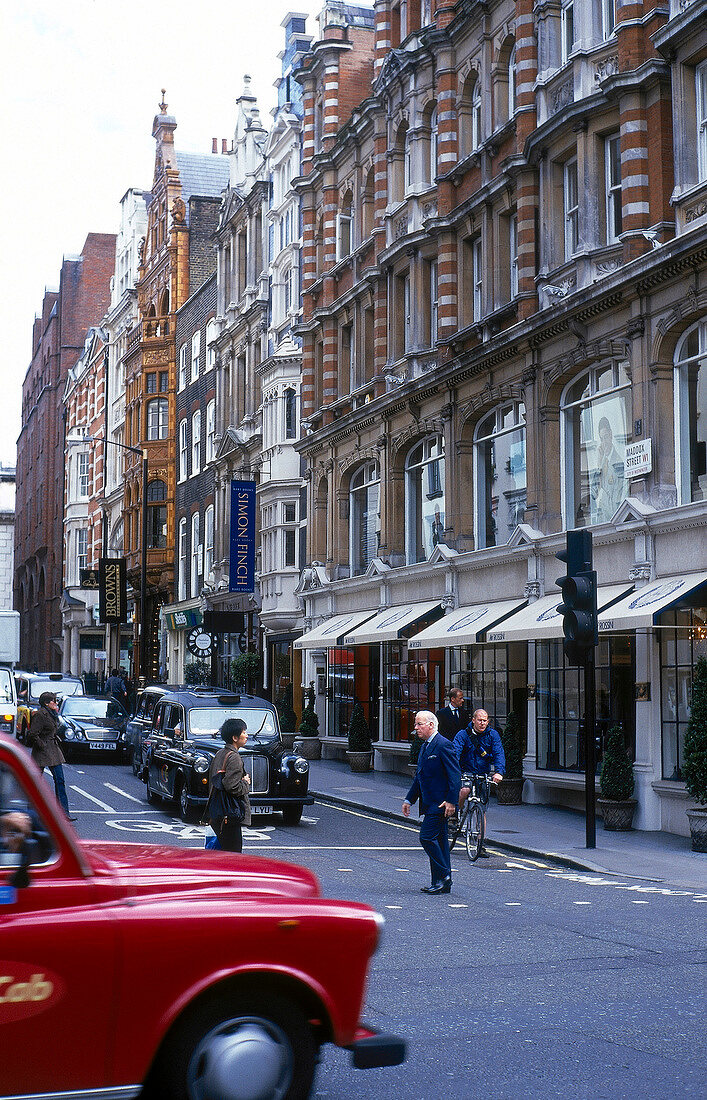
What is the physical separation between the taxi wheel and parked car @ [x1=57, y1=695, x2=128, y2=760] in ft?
83.8

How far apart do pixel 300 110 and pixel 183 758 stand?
33.4m

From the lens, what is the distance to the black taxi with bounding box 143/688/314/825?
18562mm

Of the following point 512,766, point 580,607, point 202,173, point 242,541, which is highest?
point 202,173

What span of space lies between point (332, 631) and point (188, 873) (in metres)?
27.3

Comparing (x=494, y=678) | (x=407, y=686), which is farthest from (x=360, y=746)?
(x=494, y=678)

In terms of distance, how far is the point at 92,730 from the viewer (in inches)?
1224

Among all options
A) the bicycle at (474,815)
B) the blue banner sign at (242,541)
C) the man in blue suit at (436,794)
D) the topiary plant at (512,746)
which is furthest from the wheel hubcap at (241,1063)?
the blue banner sign at (242,541)

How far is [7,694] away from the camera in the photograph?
1093 inches

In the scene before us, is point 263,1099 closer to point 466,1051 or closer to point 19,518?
point 466,1051

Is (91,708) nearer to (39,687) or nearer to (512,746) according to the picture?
(39,687)

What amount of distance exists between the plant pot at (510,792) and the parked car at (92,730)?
10.7m

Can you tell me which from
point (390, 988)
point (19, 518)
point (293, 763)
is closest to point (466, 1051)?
point (390, 988)

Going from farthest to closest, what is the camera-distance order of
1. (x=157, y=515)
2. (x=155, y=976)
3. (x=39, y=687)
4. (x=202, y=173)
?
(x=202, y=173)
(x=157, y=515)
(x=39, y=687)
(x=155, y=976)

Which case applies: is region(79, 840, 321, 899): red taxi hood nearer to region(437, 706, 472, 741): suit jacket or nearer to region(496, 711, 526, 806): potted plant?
region(437, 706, 472, 741): suit jacket
